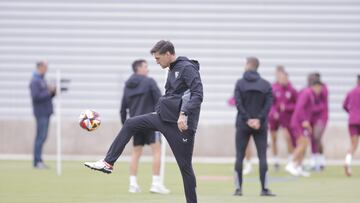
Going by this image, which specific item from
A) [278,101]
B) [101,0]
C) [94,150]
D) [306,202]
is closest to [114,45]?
[101,0]

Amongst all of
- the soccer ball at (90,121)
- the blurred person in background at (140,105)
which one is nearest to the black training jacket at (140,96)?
the blurred person in background at (140,105)

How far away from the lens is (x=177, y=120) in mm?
12414

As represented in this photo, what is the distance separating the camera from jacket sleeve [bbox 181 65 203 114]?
12.3m

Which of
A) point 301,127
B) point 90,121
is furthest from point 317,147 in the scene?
point 90,121

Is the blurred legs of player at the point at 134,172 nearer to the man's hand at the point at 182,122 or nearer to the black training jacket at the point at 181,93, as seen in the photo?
the black training jacket at the point at 181,93

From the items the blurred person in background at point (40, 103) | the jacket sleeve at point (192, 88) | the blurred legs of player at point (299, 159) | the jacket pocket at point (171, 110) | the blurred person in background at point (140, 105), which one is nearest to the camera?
the jacket sleeve at point (192, 88)

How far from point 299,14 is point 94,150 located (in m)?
6.80

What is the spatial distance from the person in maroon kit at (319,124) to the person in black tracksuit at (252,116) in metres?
6.24

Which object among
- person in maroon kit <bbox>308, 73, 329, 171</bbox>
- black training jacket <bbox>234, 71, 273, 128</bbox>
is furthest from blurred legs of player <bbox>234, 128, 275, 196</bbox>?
person in maroon kit <bbox>308, 73, 329, 171</bbox>

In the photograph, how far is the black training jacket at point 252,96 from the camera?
16906 millimetres

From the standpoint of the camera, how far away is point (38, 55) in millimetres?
30141

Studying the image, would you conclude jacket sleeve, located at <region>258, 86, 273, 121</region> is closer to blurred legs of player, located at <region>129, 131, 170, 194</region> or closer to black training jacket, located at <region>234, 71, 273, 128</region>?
black training jacket, located at <region>234, 71, 273, 128</region>

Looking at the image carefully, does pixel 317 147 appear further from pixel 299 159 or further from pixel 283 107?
pixel 299 159

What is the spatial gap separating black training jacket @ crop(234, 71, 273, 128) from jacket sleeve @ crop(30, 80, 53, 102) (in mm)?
7395
